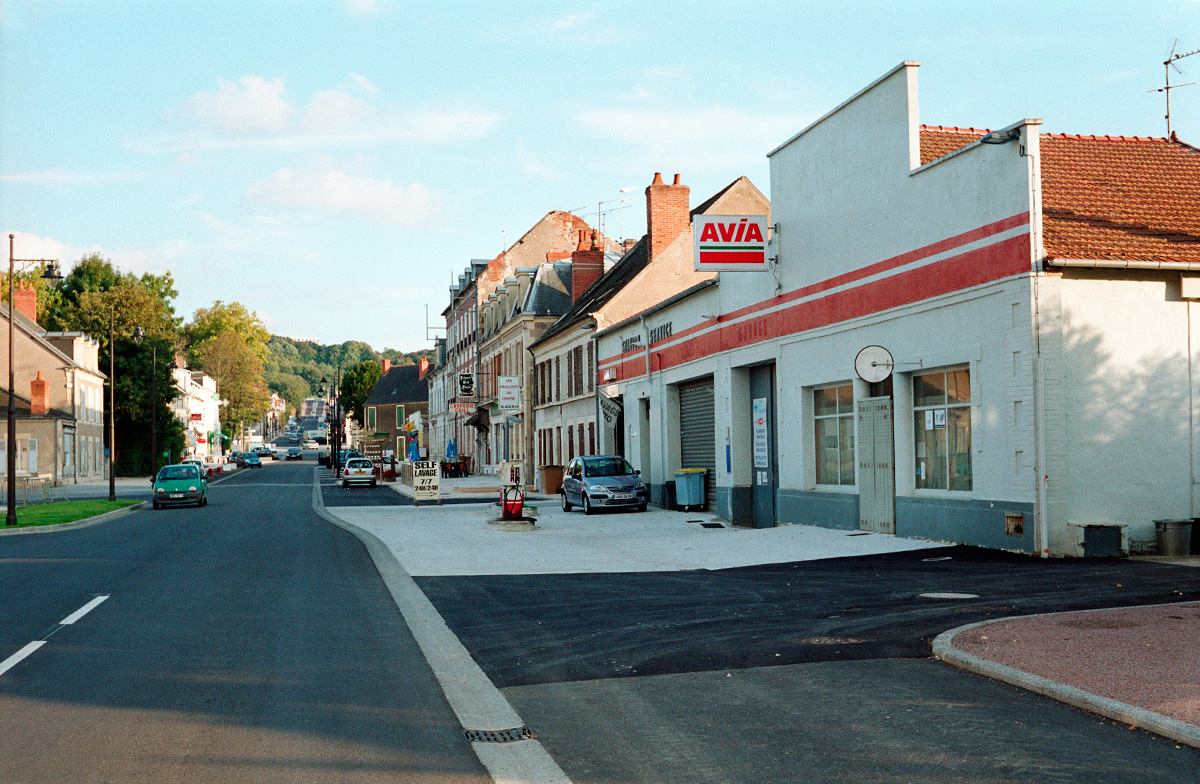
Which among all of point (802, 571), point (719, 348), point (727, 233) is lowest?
point (802, 571)

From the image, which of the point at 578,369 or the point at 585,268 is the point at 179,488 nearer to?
the point at 578,369

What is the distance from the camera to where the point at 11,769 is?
18.1 feet

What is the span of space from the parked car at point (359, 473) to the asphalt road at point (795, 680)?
4326 centimetres

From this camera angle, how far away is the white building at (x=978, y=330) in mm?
14773

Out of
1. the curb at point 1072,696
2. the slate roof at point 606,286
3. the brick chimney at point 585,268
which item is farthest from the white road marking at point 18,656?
the brick chimney at point 585,268

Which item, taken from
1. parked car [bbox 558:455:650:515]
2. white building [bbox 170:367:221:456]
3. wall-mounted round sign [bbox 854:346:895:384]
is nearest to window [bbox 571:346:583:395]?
parked car [bbox 558:455:650:515]

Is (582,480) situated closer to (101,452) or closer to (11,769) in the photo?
(11,769)

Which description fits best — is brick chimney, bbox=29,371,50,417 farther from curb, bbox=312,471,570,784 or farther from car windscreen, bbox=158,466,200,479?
curb, bbox=312,471,570,784

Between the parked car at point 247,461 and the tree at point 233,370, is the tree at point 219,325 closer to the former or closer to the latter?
the tree at point 233,370

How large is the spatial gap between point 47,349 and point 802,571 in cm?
5922

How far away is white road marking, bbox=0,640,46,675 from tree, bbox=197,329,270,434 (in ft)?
339

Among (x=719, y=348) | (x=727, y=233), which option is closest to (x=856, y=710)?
(x=727, y=233)

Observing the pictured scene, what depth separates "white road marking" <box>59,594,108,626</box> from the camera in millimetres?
10593

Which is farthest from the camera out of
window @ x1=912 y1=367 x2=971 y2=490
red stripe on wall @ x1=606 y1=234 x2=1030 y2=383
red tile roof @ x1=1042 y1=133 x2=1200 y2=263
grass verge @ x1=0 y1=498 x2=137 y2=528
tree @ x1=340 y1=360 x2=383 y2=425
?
tree @ x1=340 y1=360 x2=383 y2=425
